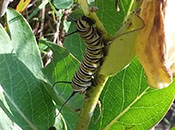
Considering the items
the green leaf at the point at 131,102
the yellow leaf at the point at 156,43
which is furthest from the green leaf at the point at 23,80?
the yellow leaf at the point at 156,43

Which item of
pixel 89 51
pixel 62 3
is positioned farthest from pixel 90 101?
pixel 62 3

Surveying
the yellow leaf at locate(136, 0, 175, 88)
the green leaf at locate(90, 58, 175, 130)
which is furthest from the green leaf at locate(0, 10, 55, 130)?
the yellow leaf at locate(136, 0, 175, 88)

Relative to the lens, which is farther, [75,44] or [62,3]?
[62,3]

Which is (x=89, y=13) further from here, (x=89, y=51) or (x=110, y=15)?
(x=110, y=15)

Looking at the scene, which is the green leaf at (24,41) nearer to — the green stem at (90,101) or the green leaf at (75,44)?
the green leaf at (75,44)

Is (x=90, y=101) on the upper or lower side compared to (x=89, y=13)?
lower

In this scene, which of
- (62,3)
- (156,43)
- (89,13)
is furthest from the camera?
(62,3)

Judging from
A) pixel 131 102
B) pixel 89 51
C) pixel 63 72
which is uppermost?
pixel 89 51
